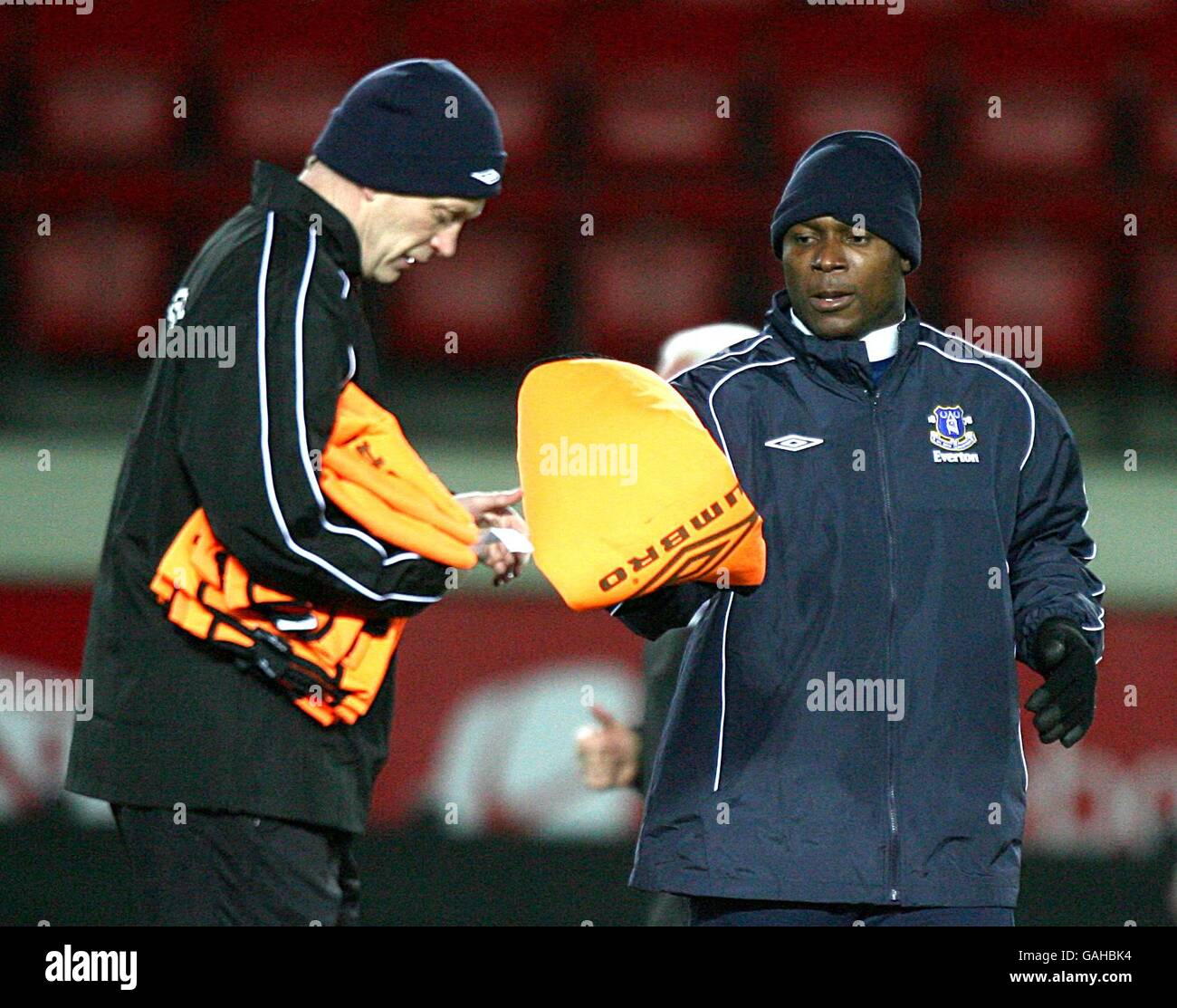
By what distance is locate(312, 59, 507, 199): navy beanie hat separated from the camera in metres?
2.25

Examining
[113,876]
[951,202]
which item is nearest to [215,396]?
[113,876]

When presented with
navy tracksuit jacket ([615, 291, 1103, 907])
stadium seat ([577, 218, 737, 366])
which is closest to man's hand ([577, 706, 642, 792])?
navy tracksuit jacket ([615, 291, 1103, 907])

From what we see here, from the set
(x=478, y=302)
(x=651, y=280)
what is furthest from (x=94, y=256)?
(x=651, y=280)

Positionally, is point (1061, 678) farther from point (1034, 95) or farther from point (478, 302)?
point (1034, 95)

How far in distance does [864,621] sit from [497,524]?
475 millimetres

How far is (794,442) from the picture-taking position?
2.47 m

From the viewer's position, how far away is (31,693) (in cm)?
515

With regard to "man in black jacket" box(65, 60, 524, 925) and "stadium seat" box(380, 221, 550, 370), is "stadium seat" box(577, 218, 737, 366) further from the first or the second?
"man in black jacket" box(65, 60, 524, 925)

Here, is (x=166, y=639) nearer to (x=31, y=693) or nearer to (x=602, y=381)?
(x=602, y=381)

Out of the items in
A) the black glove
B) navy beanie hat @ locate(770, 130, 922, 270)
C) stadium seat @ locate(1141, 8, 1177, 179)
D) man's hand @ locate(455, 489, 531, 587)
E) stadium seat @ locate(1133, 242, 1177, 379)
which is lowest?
the black glove

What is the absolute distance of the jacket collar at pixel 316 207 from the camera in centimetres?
221

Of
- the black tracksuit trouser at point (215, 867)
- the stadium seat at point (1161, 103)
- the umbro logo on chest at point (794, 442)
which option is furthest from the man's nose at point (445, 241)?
the stadium seat at point (1161, 103)

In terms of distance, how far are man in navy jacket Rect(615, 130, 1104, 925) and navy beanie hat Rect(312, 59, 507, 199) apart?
456mm
